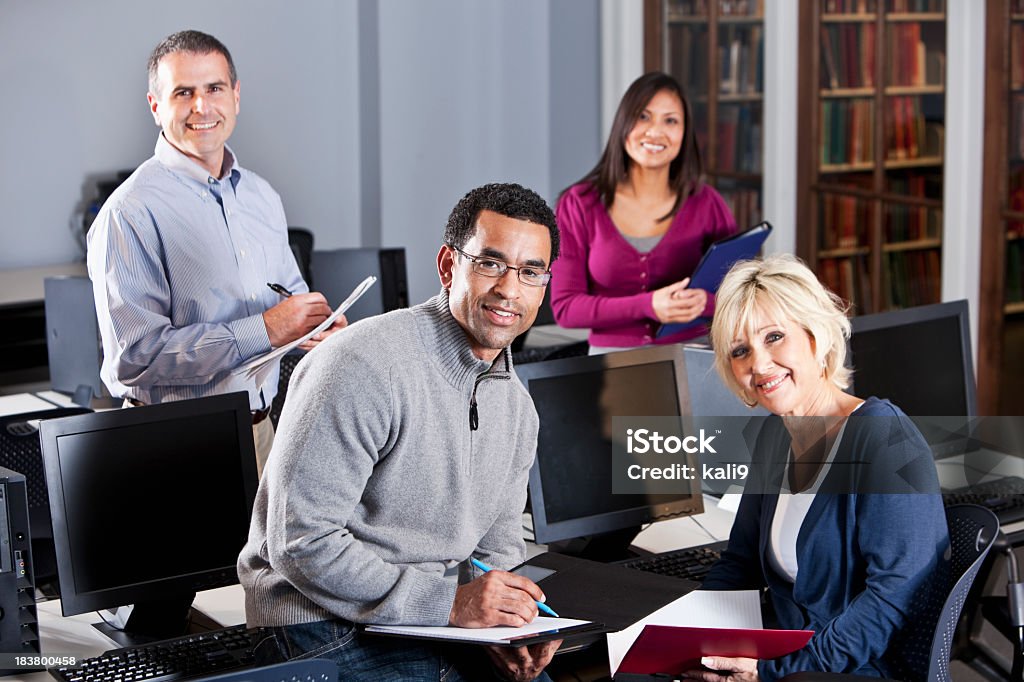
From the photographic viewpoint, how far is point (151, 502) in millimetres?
2193

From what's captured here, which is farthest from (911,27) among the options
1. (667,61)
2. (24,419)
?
(24,419)

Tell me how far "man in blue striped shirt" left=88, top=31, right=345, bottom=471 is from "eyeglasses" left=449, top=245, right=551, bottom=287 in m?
0.82

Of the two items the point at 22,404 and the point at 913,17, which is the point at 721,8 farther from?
the point at 22,404

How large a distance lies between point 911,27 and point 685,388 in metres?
2.60

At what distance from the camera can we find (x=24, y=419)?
2.71 m

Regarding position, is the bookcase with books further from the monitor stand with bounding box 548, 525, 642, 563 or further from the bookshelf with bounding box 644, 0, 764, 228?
the monitor stand with bounding box 548, 525, 642, 563

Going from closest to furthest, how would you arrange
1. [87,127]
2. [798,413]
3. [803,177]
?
[798,413], [803,177], [87,127]

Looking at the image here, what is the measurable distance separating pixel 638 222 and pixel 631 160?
185 mm

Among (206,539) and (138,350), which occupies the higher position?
(138,350)

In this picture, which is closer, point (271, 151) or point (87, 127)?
point (87, 127)

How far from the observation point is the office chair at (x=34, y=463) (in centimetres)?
273

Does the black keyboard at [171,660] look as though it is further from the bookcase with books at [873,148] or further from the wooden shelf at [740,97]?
the wooden shelf at [740,97]

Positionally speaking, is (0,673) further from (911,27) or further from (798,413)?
(911,27)

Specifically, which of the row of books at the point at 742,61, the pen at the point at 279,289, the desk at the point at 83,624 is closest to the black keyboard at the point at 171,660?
the desk at the point at 83,624
